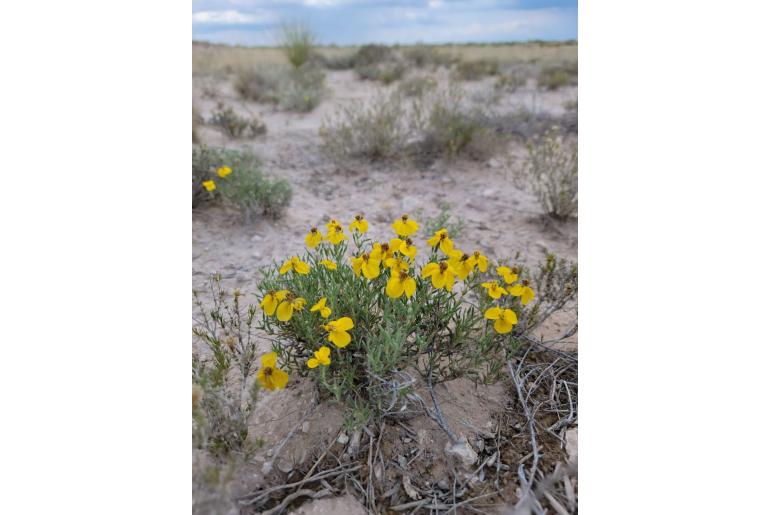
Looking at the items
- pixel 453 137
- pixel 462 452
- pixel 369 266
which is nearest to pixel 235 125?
pixel 453 137

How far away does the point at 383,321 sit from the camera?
1.63 metres

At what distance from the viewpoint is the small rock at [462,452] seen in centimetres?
150

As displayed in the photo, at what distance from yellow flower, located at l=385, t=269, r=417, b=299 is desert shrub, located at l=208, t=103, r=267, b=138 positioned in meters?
3.66

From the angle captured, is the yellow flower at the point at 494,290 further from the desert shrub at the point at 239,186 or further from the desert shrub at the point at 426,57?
the desert shrub at the point at 426,57

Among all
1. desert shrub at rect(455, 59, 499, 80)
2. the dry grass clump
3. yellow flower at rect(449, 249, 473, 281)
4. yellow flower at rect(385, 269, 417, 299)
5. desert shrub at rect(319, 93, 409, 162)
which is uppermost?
desert shrub at rect(455, 59, 499, 80)

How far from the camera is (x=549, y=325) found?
2.17 m

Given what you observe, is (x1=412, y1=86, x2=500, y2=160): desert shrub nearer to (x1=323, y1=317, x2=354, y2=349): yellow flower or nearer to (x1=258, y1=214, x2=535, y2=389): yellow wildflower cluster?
(x1=258, y1=214, x2=535, y2=389): yellow wildflower cluster

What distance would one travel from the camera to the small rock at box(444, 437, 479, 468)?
1.50m

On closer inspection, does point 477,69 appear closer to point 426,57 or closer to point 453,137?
point 426,57

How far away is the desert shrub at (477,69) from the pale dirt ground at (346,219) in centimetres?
387

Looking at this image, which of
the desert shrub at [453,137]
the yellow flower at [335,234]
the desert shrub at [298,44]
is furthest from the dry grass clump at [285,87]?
the yellow flower at [335,234]

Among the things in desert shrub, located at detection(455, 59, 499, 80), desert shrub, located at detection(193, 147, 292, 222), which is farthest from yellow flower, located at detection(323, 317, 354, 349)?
desert shrub, located at detection(455, 59, 499, 80)

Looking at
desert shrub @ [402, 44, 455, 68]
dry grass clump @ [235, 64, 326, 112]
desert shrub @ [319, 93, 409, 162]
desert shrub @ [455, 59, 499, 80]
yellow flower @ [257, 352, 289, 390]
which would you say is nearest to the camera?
yellow flower @ [257, 352, 289, 390]

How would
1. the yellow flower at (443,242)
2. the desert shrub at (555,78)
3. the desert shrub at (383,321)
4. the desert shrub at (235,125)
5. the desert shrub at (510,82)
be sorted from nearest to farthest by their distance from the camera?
the desert shrub at (383,321)
the yellow flower at (443,242)
the desert shrub at (235,125)
the desert shrub at (555,78)
the desert shrub at (510,82)
